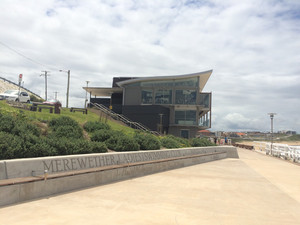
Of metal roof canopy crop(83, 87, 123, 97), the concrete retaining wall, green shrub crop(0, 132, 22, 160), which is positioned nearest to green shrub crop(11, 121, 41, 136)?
green shrub crop(0, 132, 22, 160)

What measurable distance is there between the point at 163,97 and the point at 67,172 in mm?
38267

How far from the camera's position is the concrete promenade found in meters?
5.11

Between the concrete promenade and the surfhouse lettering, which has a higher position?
the surfhouse lettering

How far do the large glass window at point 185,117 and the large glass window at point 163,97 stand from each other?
2765 mm

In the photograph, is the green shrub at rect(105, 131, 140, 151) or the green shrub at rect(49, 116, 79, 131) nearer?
the green shrub at rect(105, 131, 140, 151)

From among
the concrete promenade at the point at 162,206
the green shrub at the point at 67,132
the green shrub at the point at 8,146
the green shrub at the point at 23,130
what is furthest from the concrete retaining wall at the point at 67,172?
→ the green shrub at the point at 67,132

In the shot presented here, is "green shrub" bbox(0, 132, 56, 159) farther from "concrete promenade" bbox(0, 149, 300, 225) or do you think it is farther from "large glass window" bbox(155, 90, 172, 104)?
"large glass window" bbox(155, 90, 172, 104)

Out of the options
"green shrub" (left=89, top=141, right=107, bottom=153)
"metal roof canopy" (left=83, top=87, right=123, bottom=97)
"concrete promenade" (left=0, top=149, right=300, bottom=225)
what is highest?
"metal roof canopy" (left=83, top=87, right=123, bottom=97)

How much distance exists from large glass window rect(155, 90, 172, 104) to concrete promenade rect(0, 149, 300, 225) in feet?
118

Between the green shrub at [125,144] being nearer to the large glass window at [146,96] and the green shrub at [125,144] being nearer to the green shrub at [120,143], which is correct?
the green shrub at [120,143]

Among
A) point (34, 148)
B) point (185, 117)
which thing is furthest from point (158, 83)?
point (34, 148)

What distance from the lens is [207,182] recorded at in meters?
9.66

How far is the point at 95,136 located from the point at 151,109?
28.8 meters

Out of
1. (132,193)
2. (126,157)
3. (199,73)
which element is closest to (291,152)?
(126,157)
